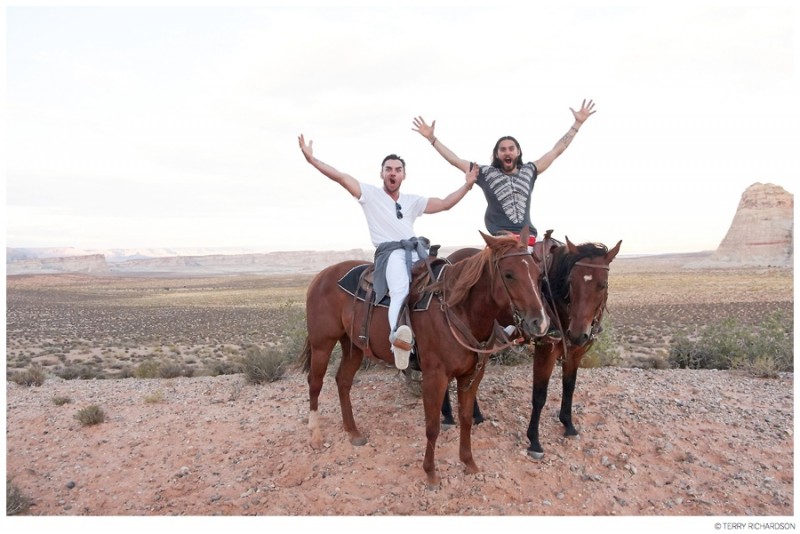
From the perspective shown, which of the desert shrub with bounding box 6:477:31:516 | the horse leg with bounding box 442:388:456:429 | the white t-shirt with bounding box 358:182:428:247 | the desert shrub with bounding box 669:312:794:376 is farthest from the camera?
the desert shrub with bounding box 669:312:794:376

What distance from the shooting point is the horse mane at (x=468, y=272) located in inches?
160

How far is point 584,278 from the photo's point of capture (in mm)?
4426

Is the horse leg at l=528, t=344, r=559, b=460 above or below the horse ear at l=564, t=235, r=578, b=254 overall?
below

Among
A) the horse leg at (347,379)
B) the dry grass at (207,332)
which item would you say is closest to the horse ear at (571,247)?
the horse leg at (347,379)

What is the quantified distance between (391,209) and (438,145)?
95cm

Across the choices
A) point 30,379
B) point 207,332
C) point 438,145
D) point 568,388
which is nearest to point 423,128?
point 438,145

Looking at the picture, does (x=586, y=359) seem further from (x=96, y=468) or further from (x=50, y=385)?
(x=50, y=385)

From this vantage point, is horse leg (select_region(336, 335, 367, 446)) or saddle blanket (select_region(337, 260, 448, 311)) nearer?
saddle blanket (select_region(337, 260, 448, 311))

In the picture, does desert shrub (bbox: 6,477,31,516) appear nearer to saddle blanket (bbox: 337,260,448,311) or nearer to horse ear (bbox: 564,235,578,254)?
saddle blanket (bbox: 337,260,448,311)

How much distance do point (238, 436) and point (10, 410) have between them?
14.0ft

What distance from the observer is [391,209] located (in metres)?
5.19

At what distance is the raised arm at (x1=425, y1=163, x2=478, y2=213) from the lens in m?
4.92

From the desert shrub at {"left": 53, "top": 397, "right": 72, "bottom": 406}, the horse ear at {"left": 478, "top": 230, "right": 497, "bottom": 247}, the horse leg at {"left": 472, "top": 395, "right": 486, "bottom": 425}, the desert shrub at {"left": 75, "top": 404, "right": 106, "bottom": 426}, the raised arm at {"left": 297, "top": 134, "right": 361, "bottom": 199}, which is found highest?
the raised arm at {"left": 297, "top": 134, "right": 361, "bottom": 199}

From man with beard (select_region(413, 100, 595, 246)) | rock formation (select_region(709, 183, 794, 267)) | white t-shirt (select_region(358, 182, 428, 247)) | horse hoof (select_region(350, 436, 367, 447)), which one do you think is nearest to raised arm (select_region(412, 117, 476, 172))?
man with beard (select_region(413, 100, 595, 246))
